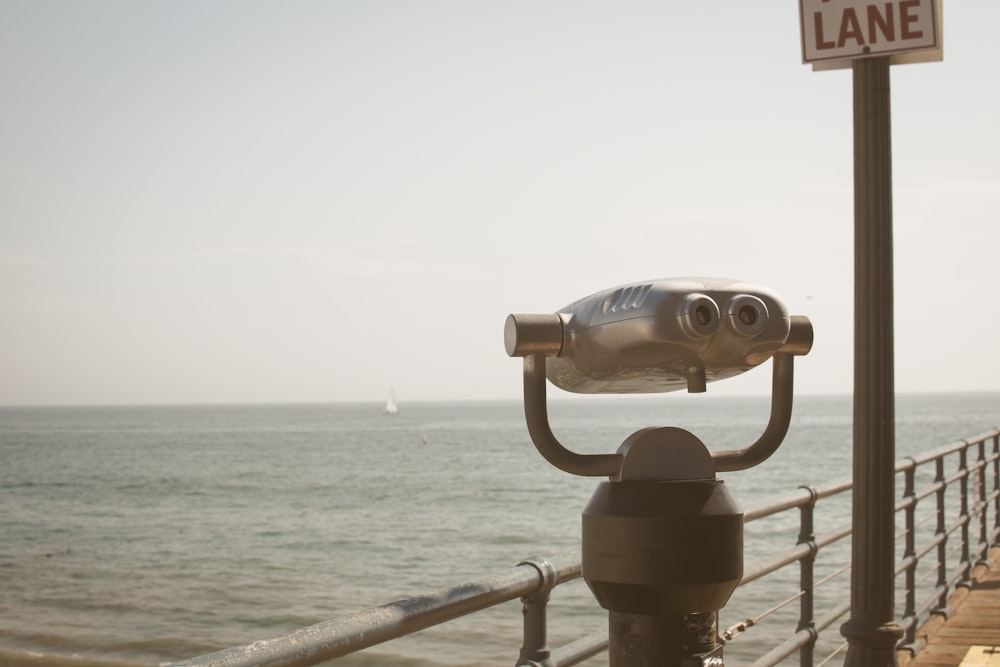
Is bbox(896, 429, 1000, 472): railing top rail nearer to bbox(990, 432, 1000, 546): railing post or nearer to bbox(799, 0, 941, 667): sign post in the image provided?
bbox(990, 432, 1000, 546): railing post

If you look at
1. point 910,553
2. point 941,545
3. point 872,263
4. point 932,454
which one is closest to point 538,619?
point 872,263

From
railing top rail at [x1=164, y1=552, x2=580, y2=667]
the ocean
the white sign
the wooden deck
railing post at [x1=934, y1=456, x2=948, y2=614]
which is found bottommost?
the ocean

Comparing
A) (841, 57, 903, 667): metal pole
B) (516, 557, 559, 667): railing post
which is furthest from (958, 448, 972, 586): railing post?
(516, 557, 559, 667): railing post

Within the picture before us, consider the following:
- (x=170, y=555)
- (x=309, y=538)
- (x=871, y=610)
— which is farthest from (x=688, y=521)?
(x=309, y=538)

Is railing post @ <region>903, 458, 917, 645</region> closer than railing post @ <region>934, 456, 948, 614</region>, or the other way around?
railing post @ <region>903, 458, 917, 645</region>

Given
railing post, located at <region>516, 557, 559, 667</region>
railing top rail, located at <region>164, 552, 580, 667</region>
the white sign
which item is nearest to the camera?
railing top rail, located at <region>164, 552, 580, 667</region>

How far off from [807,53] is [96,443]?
91.4 metres

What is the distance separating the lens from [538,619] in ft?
5.92

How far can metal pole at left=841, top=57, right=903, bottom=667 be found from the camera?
257 centimetres

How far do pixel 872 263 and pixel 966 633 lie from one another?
2.89m

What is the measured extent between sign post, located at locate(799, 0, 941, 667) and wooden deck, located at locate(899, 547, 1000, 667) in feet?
5.93

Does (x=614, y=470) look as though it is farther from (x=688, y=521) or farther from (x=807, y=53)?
(x=807, y=53)

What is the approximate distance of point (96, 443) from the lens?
86750 mm

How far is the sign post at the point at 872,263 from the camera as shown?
2568 millimetres
